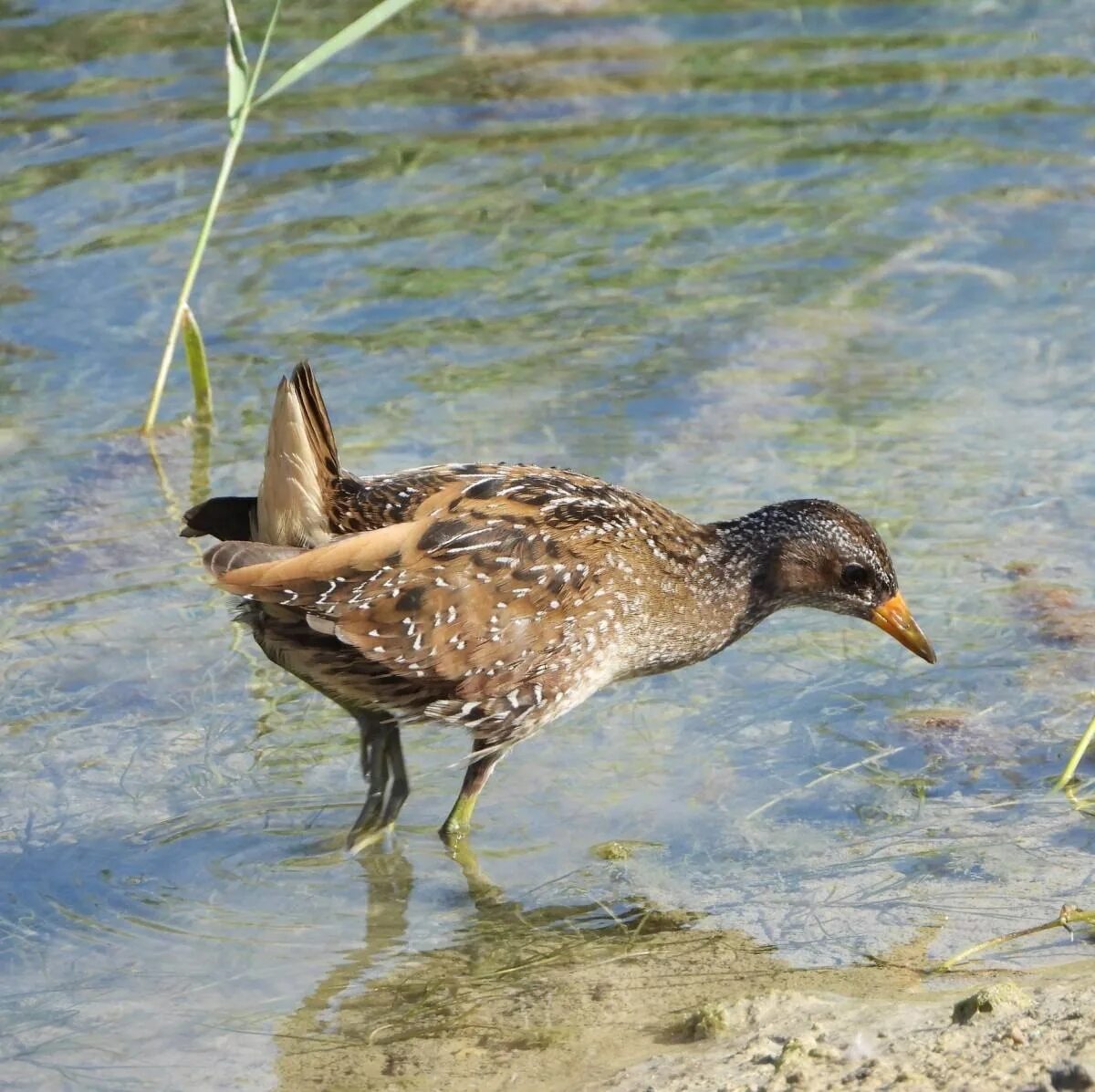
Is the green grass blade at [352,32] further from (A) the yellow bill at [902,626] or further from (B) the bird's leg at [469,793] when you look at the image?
(A) the yellow bill at [902,626]

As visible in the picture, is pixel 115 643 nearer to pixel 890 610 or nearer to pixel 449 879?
pixel 449 879

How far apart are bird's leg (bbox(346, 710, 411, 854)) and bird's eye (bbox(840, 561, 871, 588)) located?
1.32m

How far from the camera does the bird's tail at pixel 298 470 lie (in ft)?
15.8

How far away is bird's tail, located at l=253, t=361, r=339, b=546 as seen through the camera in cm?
482

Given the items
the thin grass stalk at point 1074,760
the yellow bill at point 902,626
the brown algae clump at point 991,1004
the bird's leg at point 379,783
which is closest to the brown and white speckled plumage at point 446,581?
the bird's leg at point 379,783

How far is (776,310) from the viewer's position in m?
8.72

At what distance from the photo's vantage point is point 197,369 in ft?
25.2

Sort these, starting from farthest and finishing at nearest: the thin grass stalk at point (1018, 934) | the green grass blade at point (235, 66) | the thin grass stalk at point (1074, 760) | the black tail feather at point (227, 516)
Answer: the green grass blade at point (235, 66) → the black tail feather at point (227, 516) → the thin grass stalk at point (1074, 760) → the thin grass stalk at point (1018, 934)

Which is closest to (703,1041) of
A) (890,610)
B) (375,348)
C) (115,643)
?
(890,610)

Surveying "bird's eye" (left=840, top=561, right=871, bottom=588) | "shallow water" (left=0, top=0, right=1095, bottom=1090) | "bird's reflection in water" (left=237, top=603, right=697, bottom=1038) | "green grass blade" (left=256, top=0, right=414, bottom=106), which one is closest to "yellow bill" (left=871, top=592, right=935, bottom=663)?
"bird's eye" (left=840, top=561, right=871, bottom=588)

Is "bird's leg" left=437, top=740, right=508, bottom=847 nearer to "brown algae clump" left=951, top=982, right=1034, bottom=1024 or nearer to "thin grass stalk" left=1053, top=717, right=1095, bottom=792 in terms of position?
"thin grass stalk" left=1053, top=717, right=1095, bottom=792

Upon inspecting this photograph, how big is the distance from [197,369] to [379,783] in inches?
111

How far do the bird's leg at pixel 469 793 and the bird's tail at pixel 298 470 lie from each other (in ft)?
2.37

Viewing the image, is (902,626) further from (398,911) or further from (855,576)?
(398,911)
